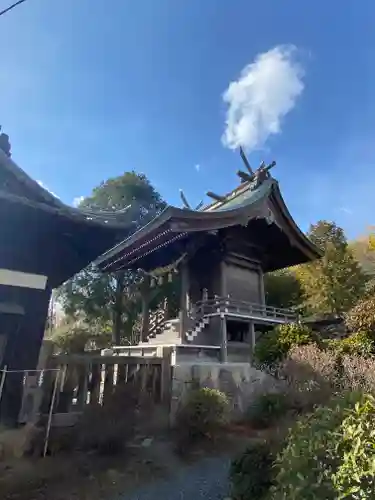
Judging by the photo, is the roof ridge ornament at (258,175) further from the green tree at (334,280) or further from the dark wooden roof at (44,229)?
the dark wooden roof at (44,229)

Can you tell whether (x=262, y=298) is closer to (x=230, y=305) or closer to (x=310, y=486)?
(x=230, y=305)

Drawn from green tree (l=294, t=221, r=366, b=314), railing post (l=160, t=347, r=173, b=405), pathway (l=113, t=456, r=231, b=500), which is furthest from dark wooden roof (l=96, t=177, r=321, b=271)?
pathway (l=113, t=456, r=231, b=500)

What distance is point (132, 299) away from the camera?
21.3 m

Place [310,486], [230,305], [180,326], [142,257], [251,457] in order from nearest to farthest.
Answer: [310,486] < [251,457] < [180,326] < [230,305] < [142,257]

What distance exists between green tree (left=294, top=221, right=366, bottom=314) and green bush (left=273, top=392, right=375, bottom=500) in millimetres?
17720

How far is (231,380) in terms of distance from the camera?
10.2 metres

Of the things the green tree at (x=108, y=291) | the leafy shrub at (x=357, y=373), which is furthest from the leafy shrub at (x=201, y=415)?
the green tree at (x=108, y=291)

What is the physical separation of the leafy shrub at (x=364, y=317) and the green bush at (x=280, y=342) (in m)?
2.00

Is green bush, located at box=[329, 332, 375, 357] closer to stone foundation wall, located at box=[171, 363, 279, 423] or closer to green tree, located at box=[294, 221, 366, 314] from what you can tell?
stone foundation wall, located at box=[171, 363, 279, 423]

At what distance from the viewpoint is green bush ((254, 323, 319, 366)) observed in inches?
425

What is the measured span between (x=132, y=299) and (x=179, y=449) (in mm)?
15405

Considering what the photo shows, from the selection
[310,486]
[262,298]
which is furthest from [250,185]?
[310,486]

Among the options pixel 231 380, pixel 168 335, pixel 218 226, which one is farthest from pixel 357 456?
pixel 168 335

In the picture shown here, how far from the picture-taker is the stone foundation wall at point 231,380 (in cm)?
876
